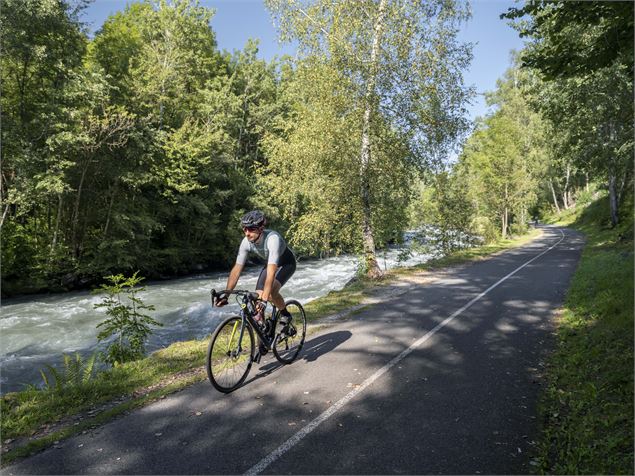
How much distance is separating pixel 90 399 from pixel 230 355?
76.9 inches

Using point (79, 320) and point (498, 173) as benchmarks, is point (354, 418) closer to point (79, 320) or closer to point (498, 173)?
point (79, 320)

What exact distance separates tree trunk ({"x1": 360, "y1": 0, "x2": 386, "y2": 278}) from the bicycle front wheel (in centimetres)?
1041

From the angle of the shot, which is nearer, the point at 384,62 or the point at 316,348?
the point at 316,348

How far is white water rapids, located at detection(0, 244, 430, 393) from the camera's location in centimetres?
966

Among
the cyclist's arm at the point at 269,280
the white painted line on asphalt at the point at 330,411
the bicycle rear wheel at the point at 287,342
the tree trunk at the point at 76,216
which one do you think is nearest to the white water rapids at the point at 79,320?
the tree trunk at the point at 76,216

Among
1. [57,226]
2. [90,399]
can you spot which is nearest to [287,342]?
[90,399]

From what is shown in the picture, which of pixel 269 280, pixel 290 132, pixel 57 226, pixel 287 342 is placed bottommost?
pixel 287 342

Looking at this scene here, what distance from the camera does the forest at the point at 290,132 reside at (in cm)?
1415

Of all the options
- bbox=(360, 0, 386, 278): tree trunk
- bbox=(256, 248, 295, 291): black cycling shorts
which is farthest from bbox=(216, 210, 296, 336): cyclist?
bbox=(360, 0, 386, 278): tree trunk

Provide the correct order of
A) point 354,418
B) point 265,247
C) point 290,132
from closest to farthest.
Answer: point 354,418, point 265,247, point 290,132

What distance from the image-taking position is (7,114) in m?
18.3

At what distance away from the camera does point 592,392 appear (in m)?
4.74

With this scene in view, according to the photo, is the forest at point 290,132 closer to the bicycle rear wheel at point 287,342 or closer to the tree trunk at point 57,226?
the tree trunk at point 57,226

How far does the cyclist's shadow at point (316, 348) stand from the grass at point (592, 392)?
338 centimetres
